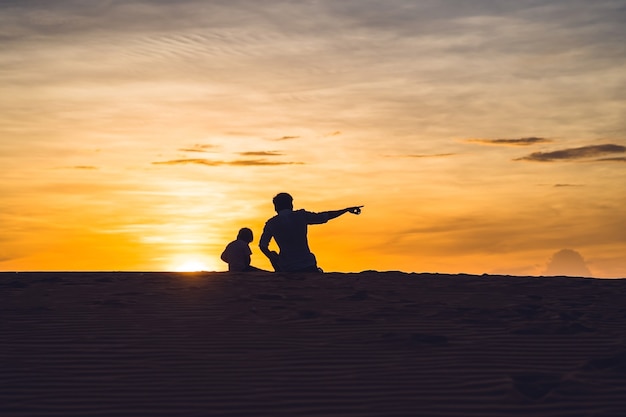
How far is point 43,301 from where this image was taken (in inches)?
467

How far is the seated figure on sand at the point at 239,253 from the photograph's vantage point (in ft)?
52.4

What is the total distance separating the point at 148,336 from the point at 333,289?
161 inches

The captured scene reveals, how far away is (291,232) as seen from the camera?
45.8 feet

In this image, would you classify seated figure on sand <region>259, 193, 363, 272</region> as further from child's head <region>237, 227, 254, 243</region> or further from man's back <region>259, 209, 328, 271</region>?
child's head <region>237, 227, 254, 243</region>

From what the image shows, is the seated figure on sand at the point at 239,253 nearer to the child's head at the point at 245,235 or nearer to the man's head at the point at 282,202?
the child's head at the point at 245,235

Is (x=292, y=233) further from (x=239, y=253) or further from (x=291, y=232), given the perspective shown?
(x=239, y=253)

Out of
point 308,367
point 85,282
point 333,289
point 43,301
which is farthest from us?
point 85,282

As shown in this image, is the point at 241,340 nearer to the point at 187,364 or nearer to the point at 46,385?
the point at 187,364

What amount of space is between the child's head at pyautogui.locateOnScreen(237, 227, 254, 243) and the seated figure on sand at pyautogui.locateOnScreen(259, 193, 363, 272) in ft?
4.55

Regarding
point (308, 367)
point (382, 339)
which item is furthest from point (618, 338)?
point (308, 367)

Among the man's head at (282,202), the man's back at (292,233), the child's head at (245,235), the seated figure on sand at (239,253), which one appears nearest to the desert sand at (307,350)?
the man's back at (292,233)

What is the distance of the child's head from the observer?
1597 cm

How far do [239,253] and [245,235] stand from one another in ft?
1.12

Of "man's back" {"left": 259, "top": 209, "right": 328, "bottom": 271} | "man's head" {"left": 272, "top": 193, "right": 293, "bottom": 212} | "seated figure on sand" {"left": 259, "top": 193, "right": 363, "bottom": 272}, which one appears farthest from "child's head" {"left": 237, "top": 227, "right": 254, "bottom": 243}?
"man's head" {"left": 272, "top": 193, "right": 293, "bottom": 212}
